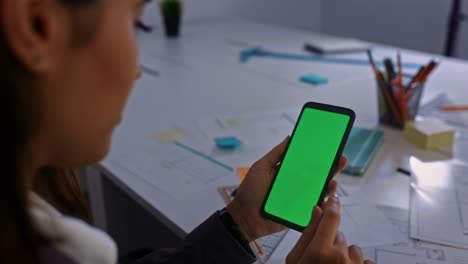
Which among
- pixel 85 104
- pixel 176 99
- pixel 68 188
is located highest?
pixel 85 104

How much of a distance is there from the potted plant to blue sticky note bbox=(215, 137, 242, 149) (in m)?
1.04

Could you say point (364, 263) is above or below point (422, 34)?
above

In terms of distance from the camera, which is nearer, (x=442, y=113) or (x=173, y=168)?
(x=173, y=168)

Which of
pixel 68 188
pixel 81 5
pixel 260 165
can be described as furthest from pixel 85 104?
pixel 260 165

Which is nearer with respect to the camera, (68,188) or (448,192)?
(68,188)

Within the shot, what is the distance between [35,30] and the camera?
381mm

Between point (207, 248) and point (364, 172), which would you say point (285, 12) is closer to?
point (364, 172)

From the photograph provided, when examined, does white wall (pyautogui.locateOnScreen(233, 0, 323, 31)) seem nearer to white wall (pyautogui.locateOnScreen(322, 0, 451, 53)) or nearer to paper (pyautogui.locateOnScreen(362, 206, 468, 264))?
white wall (pyautogui.locateOnScreen(322, 0, 451, 53))

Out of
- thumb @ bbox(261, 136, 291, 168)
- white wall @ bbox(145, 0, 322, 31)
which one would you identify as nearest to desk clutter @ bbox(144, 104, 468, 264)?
thumb @ bbox(261, 136, 291, 168)

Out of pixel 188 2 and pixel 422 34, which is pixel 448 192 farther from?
pixel 422 34

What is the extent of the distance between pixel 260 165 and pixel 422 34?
2249 millimetres

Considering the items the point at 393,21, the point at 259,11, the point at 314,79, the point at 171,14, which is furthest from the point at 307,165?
the point at 393,21

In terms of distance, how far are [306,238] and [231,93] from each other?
77cm

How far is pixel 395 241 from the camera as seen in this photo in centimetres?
72
